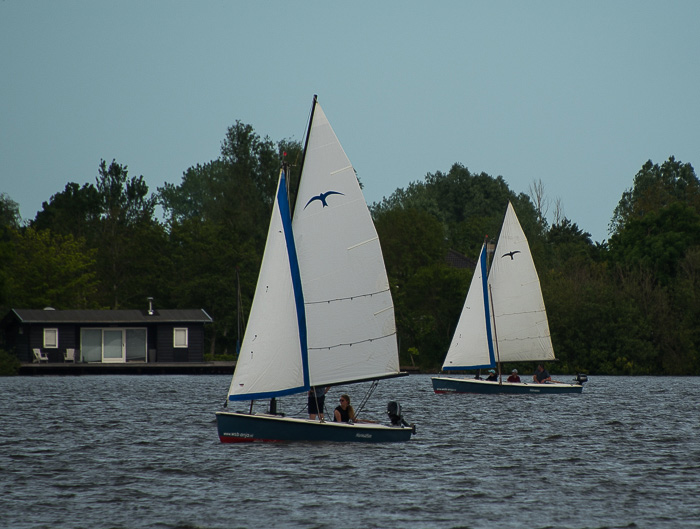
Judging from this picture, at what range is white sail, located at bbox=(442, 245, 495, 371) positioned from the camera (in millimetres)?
59156

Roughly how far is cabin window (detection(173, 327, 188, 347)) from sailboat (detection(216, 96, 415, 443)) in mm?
59812

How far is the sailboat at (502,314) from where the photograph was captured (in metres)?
59.1

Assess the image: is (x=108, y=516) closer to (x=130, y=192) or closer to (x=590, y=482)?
(x=590, y=482)

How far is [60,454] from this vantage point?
31438 millimetres

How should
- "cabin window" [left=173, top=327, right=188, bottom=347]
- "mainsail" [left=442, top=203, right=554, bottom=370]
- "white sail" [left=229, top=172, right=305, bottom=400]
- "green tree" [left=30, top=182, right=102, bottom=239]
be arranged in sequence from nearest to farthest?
"white sail" [left=229, top=172, right=305, bottom=400], "mainsail" [left=442, top=203, right=554, bottom=370], "cabin window" [left=173, top=327, right=188, bottom=347], "green tree" [left=30, top=182, right=102, bottom=239]

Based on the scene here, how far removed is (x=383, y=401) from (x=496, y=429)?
15.6 m

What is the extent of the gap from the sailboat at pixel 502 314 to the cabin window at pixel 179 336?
1404 inches

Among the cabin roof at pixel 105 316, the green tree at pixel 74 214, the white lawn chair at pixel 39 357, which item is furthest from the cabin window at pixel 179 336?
the green tree at pixel 74 214

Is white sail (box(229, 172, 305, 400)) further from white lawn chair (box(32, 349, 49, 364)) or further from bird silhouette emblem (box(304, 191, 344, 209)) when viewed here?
white lawn chair (box(32, 349, 49, 364))

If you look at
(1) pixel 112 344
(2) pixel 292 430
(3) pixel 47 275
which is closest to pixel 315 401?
(2) pixel 292 430

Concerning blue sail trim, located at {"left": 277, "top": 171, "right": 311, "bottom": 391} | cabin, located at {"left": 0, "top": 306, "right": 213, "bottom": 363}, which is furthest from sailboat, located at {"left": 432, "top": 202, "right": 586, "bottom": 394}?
cabin, located at {"left": 0, "top": 306, "right": 213, "bottom": 363}

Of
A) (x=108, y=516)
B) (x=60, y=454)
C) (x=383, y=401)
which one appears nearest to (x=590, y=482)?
(x=108, y=516)

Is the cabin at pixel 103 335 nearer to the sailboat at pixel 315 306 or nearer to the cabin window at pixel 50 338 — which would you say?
the cabin window at pixel 50 338

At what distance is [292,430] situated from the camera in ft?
98.3
